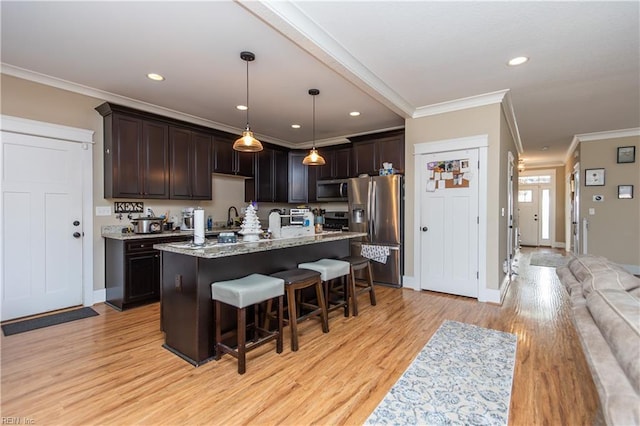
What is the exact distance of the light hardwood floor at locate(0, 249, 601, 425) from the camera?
1824mm

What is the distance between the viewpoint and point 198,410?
1855 millimetres

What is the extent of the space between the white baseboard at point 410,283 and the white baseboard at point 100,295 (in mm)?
4144

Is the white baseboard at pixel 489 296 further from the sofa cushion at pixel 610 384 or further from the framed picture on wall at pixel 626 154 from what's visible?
the framed picture on wall at pixel 626 154

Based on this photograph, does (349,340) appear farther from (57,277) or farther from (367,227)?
(57,277)

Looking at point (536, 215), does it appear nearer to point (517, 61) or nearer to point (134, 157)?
point (517, 61)

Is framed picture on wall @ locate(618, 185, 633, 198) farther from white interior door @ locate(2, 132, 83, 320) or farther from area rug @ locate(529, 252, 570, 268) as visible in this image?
white interior door @ locate(2, 132, 83, 320)

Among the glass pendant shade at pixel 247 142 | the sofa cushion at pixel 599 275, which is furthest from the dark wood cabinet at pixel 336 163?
the sofa cushion at pixel 599 275

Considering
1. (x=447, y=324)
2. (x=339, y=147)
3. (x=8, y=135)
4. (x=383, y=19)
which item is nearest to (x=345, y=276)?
(x=447, y=324)

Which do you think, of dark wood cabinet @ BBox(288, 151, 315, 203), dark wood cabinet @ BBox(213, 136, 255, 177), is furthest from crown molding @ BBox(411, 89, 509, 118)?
dark wood cabinet @ BBox(213, 136, 255, 177)

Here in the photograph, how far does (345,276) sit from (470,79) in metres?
2.63

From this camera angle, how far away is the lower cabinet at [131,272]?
12.1ft

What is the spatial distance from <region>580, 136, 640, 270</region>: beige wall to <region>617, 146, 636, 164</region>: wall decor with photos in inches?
2.2

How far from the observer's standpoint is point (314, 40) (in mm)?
2508

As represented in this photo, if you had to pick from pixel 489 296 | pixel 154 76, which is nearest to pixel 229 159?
pixel 154 76
